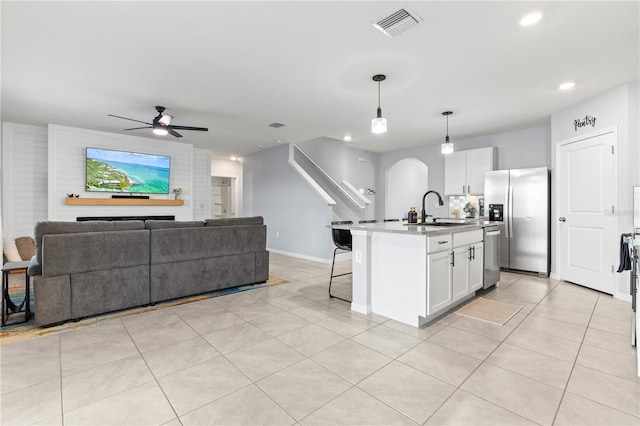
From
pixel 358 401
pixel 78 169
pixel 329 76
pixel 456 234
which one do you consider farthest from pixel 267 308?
pixel 78 169

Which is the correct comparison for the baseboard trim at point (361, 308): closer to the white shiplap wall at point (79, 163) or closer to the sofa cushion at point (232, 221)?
the sofa cushion at point (232, 221)

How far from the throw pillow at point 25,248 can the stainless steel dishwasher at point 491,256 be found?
727 cm

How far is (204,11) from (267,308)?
2.78m

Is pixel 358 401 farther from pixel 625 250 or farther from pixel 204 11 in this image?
pixel 204 11

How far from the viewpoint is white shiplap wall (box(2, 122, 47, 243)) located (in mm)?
5484

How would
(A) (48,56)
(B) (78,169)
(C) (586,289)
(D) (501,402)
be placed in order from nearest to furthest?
1. (D) (501,402)
2. (A) (48,56)
3. (C) (586,289)
4. (B) (78,169)

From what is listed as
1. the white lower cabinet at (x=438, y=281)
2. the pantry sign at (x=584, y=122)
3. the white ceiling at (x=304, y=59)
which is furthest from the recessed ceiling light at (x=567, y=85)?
the white lower cabinet at (x=438, y=281)

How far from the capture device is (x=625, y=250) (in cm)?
251

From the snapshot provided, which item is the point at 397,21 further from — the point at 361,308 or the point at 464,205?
the point at 464,205

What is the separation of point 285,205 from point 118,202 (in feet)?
11.3

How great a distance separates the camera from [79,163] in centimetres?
581

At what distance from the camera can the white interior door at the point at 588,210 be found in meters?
3.79

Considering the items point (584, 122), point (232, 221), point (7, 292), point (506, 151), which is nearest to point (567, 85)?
point (584, 122)

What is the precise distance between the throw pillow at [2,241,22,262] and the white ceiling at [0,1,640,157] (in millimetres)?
2212
